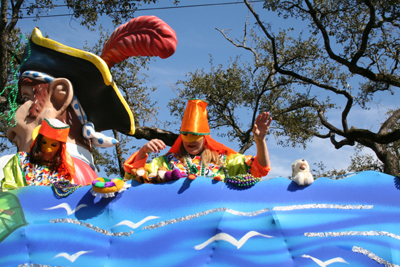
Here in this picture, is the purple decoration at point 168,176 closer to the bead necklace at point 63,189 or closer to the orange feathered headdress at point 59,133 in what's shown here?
the bead necklace at point 63,189

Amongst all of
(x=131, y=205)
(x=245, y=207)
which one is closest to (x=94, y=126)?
(x=131, y=205)

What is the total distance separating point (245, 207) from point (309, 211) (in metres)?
0.41

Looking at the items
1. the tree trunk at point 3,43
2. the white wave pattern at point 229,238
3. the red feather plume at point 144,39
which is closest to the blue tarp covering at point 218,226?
the white wave pattern at point 229,238

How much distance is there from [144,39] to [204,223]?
217cm

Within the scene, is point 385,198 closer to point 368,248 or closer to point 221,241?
point 368,248

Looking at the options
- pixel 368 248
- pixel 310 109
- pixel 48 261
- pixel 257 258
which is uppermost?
pixel 310 109

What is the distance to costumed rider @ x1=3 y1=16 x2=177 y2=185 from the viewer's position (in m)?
3.86

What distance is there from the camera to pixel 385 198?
98.9 inches

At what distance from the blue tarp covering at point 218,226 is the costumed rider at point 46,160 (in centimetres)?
58

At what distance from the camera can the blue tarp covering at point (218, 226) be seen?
2379mm

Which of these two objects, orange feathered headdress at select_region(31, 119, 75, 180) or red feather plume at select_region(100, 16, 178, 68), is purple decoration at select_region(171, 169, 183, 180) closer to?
orange feathered headdress at select_region(31, 119, 75, 180)

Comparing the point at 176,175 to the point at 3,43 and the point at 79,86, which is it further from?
the point at 3,43

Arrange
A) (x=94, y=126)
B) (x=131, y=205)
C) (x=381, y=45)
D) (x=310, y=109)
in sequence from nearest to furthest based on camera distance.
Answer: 1. (x=131, y=205)
2. (x=94, y=126)
3. (x=381, y=45)
4. (x=310, y=109)

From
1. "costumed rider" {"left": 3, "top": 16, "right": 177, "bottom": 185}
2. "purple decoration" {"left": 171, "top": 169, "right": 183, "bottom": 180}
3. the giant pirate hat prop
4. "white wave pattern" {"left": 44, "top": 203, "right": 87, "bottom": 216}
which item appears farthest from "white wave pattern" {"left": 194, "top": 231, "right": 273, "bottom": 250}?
the giant pirate hat prop
